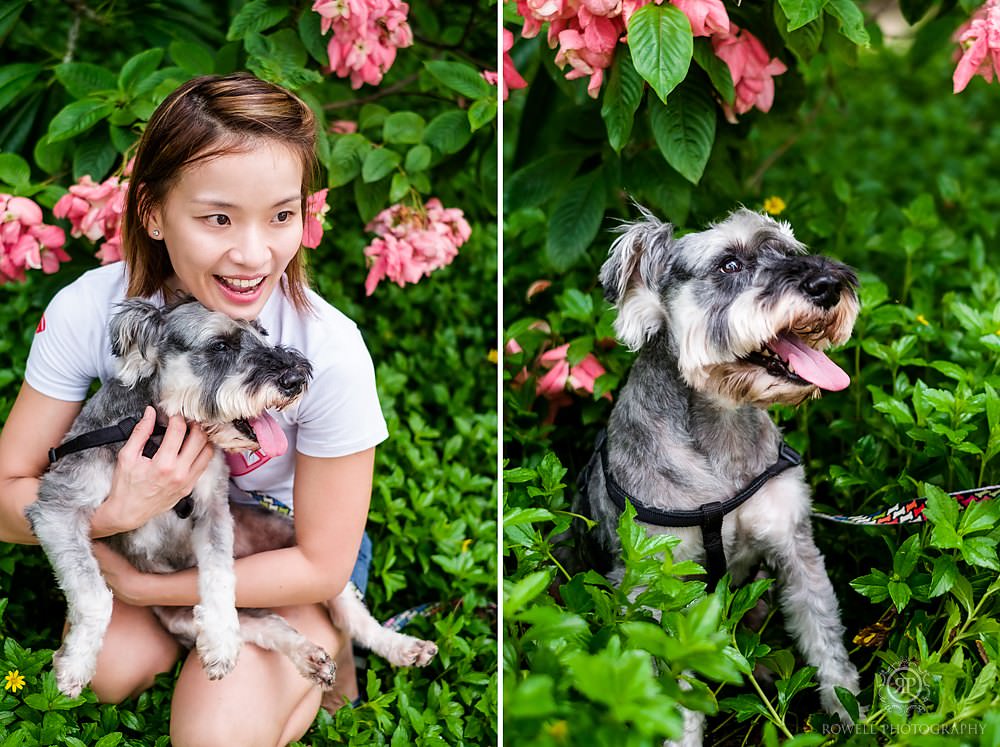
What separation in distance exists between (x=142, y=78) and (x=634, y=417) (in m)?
1.79

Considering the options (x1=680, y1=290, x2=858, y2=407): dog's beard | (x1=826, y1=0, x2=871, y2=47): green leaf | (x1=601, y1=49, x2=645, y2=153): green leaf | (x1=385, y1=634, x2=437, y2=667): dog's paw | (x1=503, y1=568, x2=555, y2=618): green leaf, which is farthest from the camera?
(x1=385, y1=634, x2=437, y2=667): dog's paw

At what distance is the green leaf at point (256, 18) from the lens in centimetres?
304

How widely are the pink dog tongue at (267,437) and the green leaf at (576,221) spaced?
1400 mm

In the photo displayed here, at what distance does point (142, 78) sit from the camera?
3.04 metres

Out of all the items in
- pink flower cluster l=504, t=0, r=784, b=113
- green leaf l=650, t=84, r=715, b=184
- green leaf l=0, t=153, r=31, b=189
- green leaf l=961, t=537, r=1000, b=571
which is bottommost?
green leaf l=961, t=537, r=1000, b=571

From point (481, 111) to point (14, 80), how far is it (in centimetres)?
151

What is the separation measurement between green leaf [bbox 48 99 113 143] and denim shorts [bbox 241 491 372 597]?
119 cm

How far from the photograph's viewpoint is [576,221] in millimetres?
3518

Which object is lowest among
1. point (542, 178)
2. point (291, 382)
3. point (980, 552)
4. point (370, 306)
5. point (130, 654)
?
point (370, 306)

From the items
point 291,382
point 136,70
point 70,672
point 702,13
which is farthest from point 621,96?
point 70,672

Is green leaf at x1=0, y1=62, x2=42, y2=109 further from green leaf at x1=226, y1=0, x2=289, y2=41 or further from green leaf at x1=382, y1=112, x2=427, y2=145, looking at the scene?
green leaf at x1=382, y1=112, x2=427, y2=145

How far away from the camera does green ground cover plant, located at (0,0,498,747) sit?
2.82 m

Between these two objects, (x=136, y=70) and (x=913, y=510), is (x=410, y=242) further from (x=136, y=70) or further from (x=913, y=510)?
(x=913, y=510)

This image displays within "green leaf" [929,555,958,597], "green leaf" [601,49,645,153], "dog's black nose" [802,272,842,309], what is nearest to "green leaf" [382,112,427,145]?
"green leaf" [601,49,645,153]
